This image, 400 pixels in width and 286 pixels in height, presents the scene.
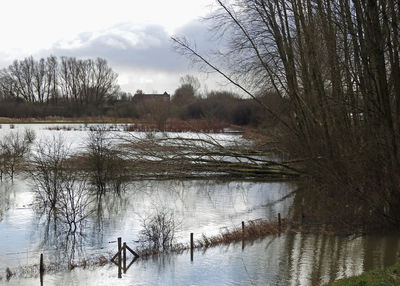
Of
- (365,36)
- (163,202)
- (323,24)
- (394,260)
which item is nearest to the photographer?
(394,260)

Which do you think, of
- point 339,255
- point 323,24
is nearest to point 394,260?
point 339,255

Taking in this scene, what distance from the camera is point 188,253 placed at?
1157 centimetres

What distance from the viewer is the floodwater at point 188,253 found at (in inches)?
389

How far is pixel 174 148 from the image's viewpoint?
2109 cm

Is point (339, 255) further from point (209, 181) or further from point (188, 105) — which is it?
point (188, 105)

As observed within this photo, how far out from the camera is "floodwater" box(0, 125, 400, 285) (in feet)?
32.4

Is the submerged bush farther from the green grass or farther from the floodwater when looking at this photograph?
the green grass

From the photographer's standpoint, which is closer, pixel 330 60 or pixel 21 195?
pixel 330 60

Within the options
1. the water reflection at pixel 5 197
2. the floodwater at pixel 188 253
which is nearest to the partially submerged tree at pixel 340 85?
the floodwater at pixel 188 253

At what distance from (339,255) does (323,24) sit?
292 inches

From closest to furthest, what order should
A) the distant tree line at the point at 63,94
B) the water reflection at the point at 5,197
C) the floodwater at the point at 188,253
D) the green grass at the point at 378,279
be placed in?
the green grass at the point at 378,279 < the floodwater at the point at 188,253 < the water reflection at the point at 5,197 < the distant tree line at the point at 63,94

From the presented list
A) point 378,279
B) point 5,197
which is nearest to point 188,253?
point 378,279

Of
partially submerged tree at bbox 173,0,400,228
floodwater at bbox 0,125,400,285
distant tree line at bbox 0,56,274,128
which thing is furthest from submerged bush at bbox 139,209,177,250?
distant tree line at bbox 0,56,274,128

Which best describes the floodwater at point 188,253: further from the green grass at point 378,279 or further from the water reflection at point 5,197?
the green grass at point 378,279
